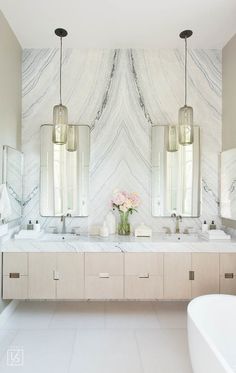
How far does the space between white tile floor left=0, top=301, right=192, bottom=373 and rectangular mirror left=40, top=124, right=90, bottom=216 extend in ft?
3.68

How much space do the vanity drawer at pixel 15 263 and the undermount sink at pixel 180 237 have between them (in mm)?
1490

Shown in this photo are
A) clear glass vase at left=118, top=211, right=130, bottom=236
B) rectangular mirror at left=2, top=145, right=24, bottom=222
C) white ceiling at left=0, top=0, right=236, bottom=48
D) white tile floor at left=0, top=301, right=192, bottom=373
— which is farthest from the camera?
clear glass vase at left=118, top=211, right=130, bottom=236

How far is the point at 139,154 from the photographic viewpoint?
3.44 metres

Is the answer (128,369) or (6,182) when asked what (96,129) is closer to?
(6,182)

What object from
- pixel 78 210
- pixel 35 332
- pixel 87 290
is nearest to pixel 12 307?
pixel 35 332

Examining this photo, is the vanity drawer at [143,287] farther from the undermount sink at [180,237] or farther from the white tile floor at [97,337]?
the undermount sink at [180,237]

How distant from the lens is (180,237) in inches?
124

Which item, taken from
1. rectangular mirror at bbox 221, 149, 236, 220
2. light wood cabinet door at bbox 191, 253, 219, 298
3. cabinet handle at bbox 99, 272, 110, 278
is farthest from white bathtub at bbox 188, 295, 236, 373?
rectangular mirror at bbox 221, 149, 236, 220

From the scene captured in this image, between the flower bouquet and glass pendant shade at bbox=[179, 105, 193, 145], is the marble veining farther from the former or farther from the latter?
glass pendant shade at bbox=[179, 105, 193, 145]

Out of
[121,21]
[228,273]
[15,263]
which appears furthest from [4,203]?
[228,273]

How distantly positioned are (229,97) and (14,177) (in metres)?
2.66

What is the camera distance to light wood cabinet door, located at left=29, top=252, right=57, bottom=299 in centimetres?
282

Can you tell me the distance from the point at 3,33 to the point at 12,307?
9.54 ft

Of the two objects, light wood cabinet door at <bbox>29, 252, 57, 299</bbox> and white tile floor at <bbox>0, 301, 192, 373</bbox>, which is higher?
light wood cabinet door at <bbox>29, 252, 57, 299</bbox>
